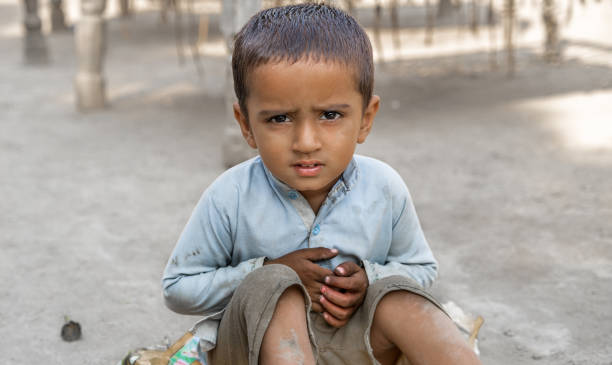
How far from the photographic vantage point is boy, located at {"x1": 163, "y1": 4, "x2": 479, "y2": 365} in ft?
4.74

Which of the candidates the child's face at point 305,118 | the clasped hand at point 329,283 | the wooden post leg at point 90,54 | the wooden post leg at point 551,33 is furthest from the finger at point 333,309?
the wooden post leg at point 551,33

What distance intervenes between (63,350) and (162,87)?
12.9ft

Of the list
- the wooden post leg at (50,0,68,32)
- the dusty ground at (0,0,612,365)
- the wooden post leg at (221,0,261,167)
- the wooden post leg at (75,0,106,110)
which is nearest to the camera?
the dusty ground at (0,0,612,365)

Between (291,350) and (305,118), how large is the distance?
0.43 meters

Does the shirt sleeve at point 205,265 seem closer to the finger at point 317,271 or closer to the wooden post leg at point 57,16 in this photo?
the finger at point 317,271

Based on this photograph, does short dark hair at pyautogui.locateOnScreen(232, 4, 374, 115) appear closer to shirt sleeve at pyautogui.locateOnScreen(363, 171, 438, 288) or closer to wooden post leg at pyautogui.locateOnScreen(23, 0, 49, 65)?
shirt sleeve at pyautogui.locateOnScreen(363, 171, 438, 288)

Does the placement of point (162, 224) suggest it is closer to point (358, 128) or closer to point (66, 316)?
point (66, 316)

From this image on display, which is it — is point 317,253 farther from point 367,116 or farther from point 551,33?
point 551,33

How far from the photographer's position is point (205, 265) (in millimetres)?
1616

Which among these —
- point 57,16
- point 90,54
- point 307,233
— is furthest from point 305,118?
point 57,16

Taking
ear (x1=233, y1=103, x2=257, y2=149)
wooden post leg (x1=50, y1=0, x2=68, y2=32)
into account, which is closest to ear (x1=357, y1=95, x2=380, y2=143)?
ear (x1=233, y1=103, x2=257, y2=149)

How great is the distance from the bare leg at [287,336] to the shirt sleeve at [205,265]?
137mm

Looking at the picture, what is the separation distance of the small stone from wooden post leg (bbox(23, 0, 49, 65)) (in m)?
5.25

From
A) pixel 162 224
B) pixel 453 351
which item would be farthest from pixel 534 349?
pixel 162 224
